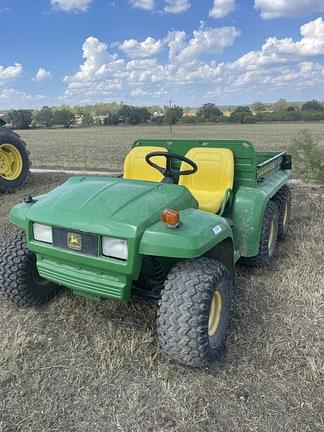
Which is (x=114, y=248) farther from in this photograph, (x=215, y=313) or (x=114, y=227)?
(x=215, y=313)

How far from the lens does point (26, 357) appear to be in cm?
253

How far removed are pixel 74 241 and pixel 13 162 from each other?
575 cm

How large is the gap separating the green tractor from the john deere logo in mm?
5280

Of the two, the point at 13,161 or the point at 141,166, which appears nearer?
the point at 141,166

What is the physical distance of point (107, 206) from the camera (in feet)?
7.96

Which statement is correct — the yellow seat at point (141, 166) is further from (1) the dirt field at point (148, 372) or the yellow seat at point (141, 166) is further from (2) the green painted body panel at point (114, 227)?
(1) the dirt field at point (148, 372)

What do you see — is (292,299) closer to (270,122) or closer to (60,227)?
(60,227)

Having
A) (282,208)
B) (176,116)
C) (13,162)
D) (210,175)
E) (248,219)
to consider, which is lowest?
(176,116)

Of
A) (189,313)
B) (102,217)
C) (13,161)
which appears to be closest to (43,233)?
(102,217)

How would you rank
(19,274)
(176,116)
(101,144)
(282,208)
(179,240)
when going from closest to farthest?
(179,240), (19,274), (282,208), (101,144), (176,116)

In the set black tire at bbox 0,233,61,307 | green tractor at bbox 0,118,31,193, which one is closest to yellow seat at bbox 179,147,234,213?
black tire at bbox 0,233,61,307

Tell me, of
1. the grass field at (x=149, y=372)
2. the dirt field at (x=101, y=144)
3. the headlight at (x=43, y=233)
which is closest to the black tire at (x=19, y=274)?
the grass field at (x=149, y=372)

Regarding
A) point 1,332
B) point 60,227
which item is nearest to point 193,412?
point 60,227

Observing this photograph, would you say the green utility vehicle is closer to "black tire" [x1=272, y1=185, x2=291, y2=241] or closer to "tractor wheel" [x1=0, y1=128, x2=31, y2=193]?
"black tire" [x1=272, y1=185, x2=291, y2=241]
